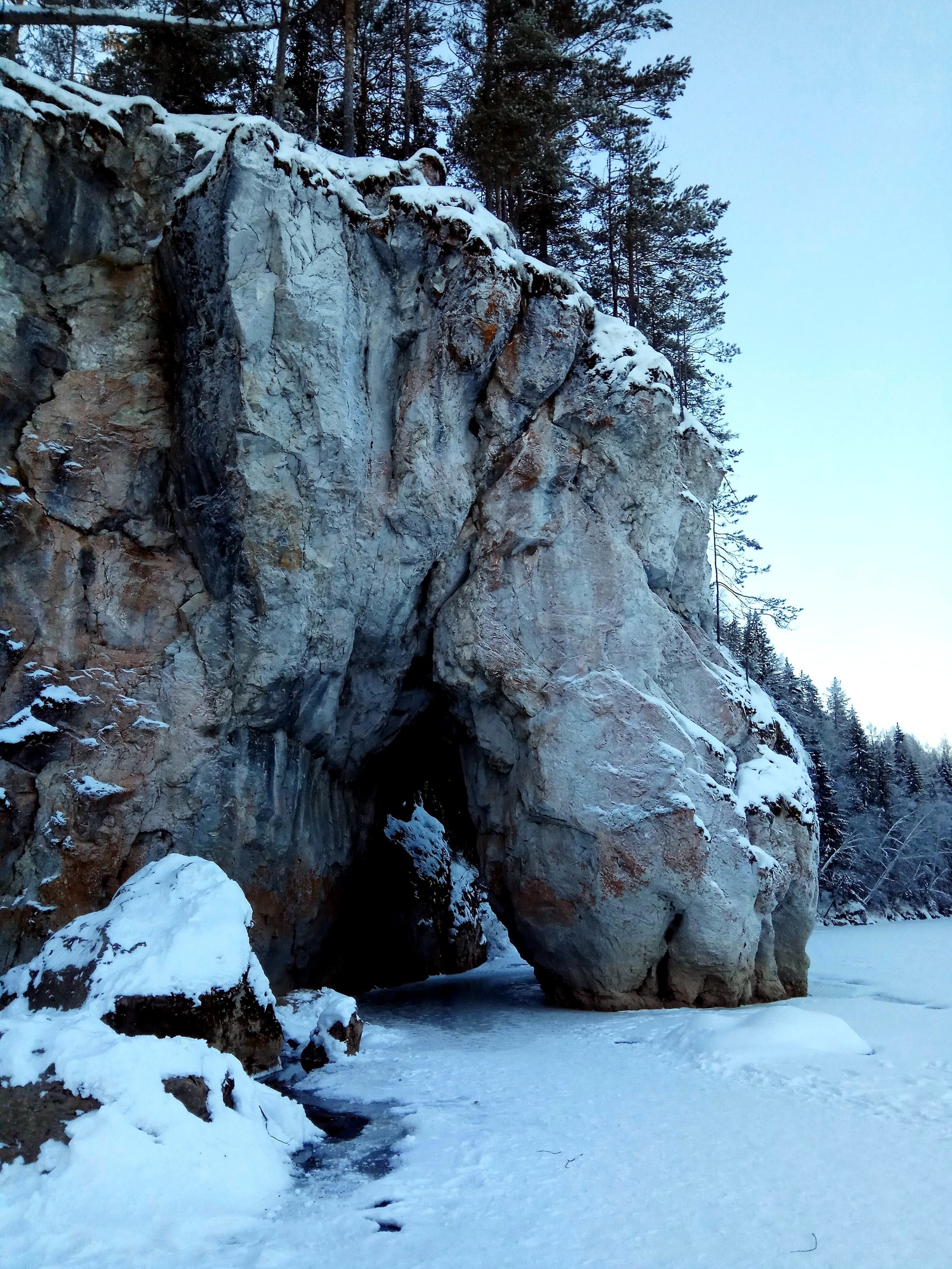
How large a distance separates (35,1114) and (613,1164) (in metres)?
3.50

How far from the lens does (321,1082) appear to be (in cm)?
778

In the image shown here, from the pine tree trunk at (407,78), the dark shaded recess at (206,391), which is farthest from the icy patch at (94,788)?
the pine tree trunk at (407,78)

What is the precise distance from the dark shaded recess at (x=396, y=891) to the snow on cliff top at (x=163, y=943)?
21.4 ft

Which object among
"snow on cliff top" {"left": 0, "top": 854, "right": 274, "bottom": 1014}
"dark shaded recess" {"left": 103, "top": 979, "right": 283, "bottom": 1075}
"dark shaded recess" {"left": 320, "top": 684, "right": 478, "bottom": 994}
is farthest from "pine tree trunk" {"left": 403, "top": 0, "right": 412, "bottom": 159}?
"dark shaded recess" {"left": 103, "top": 979, "right": 283, "bottom": 1075}

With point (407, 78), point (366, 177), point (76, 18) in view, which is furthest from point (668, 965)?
point (407, 78)

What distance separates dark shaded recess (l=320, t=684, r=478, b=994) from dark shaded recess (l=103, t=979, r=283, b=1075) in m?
6.36

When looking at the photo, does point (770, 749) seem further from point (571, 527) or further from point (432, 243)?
point (432, 243)

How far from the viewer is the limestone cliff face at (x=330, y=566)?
1088cm

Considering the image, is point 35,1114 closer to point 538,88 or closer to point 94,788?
point 94,788

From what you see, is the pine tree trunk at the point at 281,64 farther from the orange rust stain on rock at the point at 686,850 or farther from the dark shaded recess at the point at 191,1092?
the dark shaded recess at the point at 191,1092

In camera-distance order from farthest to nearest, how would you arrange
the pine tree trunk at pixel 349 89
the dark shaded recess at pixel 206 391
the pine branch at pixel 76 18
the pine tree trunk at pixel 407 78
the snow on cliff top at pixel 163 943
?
the pine tree trunk at pixel 407 78 → the pine tree trunk at pixel 349 89 → the pine branch at pixel 76 18 → the dark shaded recess at pixel 206 391 → the snow on cliff top at pixel 163 943

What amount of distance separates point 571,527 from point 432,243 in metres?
4.54

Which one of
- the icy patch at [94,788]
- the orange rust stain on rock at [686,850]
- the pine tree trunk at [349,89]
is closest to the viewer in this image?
the icy patch at [94,788]

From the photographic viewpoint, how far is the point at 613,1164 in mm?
5445
